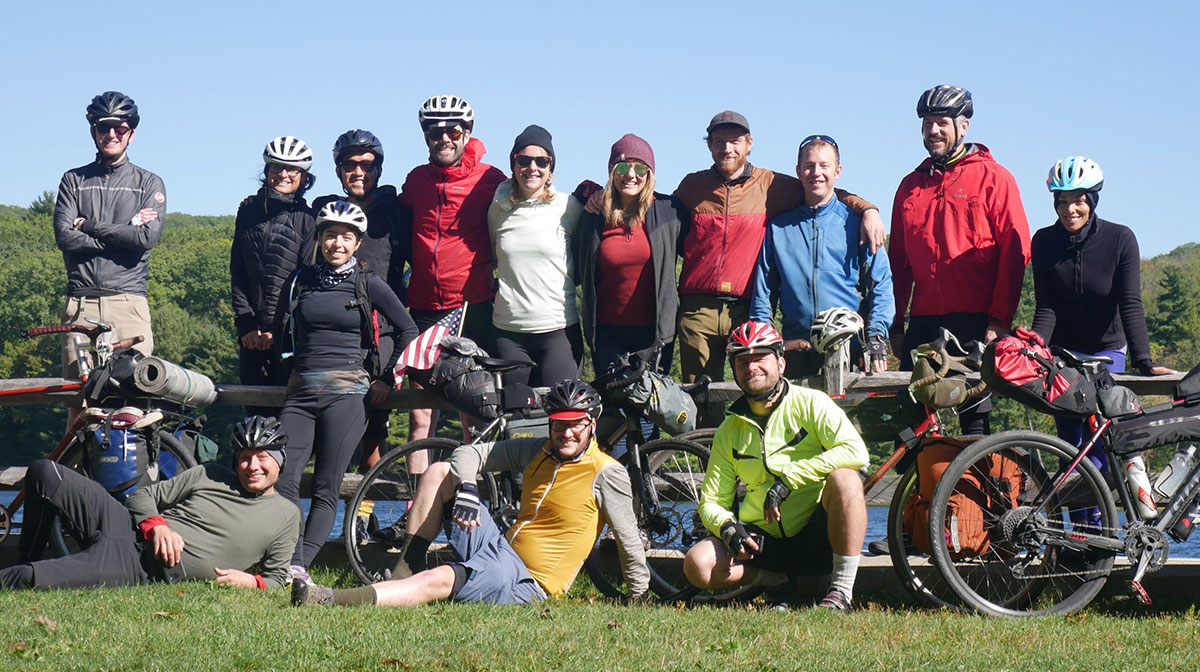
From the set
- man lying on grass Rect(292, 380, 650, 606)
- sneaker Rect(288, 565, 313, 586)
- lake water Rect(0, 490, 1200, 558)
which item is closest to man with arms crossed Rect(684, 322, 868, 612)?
man lying on grass Rect(292, 380, 650, 606)

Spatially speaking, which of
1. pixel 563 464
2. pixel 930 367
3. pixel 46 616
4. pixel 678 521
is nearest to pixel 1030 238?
pixel 930 367

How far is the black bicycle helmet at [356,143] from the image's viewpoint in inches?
365

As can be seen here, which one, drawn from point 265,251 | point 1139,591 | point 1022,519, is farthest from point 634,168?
point 1139,591

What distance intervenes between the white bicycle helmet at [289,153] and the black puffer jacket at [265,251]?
8.4 inches

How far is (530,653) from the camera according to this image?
18.1ft

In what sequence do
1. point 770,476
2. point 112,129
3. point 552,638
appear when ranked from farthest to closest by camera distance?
point 112,129 < point 770,476 < point 552,638

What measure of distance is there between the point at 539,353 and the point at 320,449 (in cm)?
156

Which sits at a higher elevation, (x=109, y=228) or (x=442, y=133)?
(x=442, y=133)

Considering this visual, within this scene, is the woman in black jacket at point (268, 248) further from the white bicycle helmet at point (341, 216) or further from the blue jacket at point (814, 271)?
the blue jacket at point (814, 271)

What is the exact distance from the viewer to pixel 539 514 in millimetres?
7238

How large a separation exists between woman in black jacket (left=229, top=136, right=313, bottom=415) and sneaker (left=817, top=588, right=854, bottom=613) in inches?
166

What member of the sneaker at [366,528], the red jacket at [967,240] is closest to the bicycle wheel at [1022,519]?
the red jacket at [967,240]

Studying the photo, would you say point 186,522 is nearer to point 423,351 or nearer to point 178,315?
point 423,351

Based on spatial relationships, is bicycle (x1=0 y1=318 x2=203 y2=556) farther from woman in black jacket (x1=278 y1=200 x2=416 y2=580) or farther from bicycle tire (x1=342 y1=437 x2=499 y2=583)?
bicycle tire (x1=342 y1=437 x2=499 y2=583)
